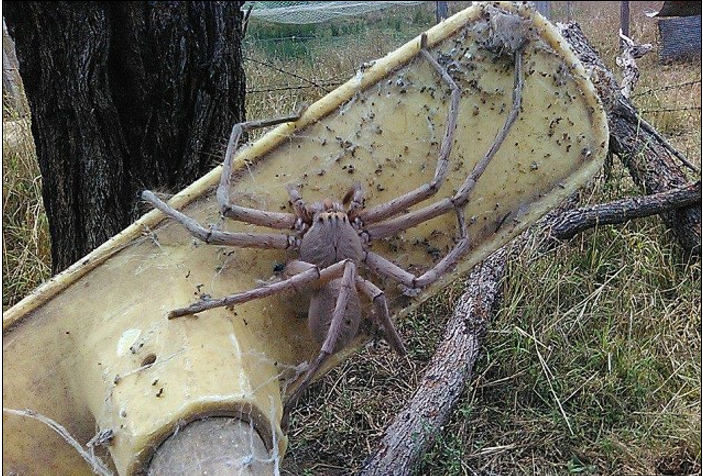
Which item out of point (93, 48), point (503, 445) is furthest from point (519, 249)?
point (93, 48)

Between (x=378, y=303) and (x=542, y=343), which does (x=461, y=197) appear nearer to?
(x=378, y=303)

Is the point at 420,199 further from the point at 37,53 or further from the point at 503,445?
the point at 503,445

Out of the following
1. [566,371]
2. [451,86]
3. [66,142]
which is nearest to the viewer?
[451,86]

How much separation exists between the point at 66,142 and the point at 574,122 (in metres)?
1.08

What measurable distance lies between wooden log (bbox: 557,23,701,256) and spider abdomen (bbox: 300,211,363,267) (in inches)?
73.0

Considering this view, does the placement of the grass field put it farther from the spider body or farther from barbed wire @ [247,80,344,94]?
the spider body

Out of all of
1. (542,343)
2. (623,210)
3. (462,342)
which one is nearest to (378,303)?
(462,342)

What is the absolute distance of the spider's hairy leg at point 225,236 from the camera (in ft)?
Result: 4.12

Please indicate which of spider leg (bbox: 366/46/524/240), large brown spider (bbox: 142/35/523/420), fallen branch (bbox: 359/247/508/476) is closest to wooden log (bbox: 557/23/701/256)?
fallen branch (bbox: 359/247/508/476)

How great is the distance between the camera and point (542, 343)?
2387mm

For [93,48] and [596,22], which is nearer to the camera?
[93,48]

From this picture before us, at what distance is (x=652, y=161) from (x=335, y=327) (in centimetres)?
215

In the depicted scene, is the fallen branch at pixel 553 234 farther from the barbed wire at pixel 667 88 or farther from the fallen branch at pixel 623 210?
the barbed wire at pixel 667 88

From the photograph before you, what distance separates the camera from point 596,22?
107 inches
